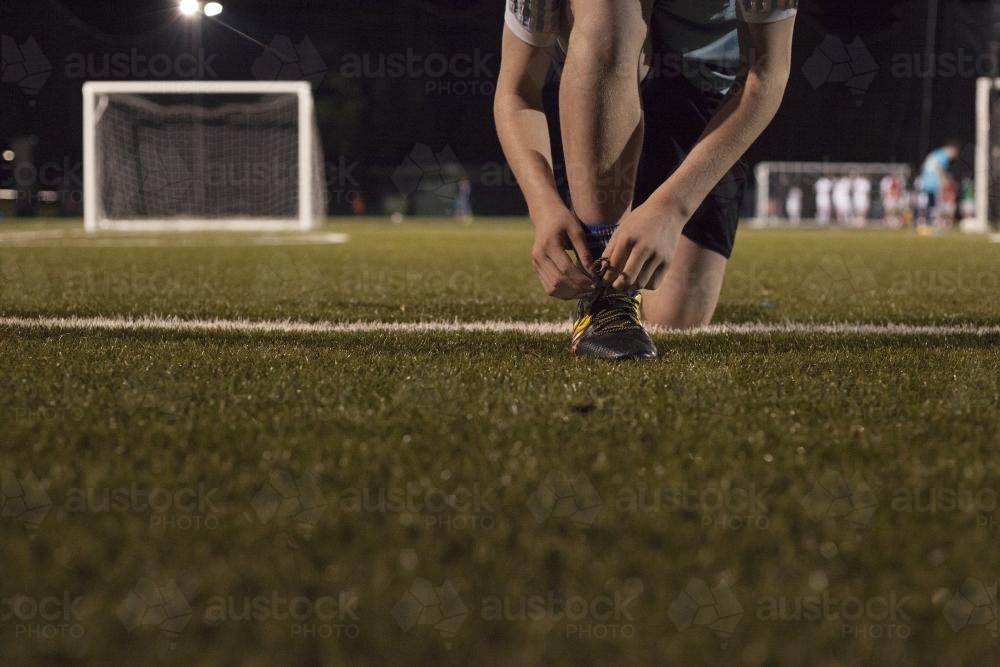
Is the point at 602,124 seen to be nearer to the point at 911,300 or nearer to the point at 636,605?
the point at 636,605

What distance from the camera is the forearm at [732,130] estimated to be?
244 centimetres

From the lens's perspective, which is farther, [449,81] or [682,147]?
[449,81]

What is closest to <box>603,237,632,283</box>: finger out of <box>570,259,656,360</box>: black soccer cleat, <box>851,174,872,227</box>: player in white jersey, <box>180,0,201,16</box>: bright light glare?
<box>570,259,656,360</box>: black soccer cleat

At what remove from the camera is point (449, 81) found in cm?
3916

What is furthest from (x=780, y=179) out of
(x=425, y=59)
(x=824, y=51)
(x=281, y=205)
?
(x=281, y=205)

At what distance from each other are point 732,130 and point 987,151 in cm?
1669

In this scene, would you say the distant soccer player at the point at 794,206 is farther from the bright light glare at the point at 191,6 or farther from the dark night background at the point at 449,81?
the bright light glare at the point at 191,6

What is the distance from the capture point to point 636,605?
1.03 metres

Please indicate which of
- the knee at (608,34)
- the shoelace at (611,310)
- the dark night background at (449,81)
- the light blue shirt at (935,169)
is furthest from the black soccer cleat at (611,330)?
the dark night background at (449,81)

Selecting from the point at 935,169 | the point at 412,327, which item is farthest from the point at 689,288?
the point at 935,169

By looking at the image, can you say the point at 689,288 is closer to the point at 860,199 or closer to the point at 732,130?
the point at 732,130

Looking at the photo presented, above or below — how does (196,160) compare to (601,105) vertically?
above

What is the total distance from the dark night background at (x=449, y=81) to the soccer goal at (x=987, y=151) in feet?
19.8

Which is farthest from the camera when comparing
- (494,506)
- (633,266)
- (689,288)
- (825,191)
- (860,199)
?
(825,191)
